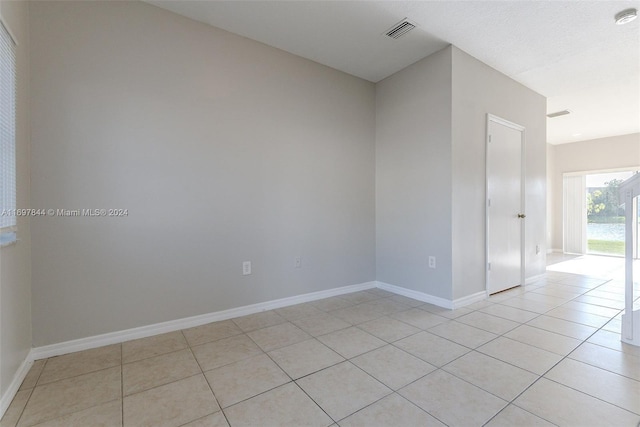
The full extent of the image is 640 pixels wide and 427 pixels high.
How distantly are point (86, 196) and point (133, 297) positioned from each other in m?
0.82

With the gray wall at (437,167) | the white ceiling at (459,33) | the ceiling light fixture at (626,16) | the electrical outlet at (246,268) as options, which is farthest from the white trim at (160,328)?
the ceiling light fixture at (626,16)

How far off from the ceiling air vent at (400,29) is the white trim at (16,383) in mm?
3597

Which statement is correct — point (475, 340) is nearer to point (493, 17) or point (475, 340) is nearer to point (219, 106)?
point (493, 17)

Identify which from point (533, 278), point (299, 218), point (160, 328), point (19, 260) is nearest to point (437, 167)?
point (299, 218)

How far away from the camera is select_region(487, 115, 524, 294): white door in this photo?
10.7 feet

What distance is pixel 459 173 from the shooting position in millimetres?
2898

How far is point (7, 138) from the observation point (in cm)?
155

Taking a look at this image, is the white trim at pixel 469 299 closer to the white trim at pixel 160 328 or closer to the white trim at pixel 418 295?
the white trim at pixel 418 295

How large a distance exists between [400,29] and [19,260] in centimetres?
330

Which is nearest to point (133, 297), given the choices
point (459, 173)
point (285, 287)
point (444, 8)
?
point (285, 287)

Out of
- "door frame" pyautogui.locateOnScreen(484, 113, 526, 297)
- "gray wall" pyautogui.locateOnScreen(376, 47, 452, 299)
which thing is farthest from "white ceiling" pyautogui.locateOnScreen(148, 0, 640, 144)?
"door frame" pyautogui.locateOnScreen(484, 113, 526, 297)

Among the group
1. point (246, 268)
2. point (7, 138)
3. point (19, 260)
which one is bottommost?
point (246, 268)

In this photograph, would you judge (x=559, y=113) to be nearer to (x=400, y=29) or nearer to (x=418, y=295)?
(x=400, y=29)

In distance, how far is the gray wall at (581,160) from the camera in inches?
228
